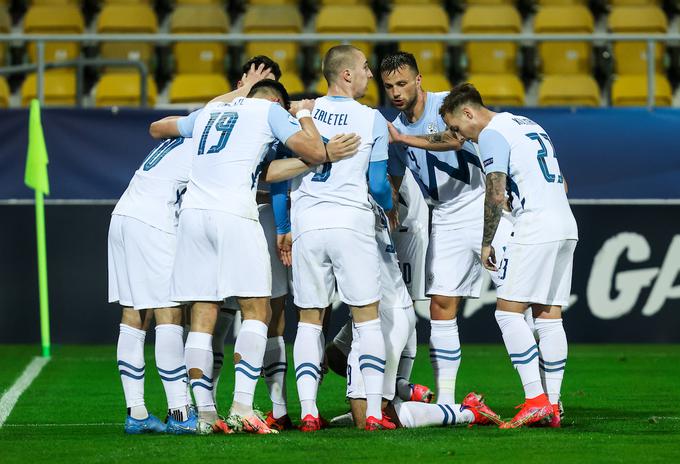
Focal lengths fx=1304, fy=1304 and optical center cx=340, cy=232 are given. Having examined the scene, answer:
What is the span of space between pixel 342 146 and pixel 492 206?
3.11ft

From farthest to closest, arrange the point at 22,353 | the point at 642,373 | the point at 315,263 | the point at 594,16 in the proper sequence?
the point at 594,16 < the point at 22,353 < the point at 642,373 < the point at 315,263

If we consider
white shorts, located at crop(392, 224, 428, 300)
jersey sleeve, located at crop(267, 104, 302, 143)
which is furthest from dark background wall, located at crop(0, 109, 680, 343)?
jersey sleeve, located at crop(267, 104, 302, 143)

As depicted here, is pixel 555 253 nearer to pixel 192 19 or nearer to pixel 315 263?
pixel 315 263

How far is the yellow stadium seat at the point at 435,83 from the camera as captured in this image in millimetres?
14992

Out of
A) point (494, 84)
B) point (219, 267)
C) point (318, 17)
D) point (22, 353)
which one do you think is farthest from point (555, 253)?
point (318, 17)

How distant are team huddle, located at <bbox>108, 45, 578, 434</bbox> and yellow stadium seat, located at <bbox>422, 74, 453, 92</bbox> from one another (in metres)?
6.75

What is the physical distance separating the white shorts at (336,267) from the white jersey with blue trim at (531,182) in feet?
2.98

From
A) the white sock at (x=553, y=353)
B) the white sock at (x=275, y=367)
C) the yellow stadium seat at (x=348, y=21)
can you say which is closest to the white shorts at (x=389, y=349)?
the white sock at (x=275, y=367)

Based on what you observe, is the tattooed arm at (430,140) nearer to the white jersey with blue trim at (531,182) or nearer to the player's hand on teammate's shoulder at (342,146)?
the white jersey with blue trim at (531,182)

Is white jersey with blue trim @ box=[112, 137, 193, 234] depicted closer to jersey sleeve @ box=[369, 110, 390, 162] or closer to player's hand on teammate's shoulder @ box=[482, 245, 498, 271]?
jersey sleeve @ box=[369, 110, 390, 162]

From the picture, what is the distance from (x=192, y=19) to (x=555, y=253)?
9.38 metres

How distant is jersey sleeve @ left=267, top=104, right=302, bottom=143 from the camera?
7.37 metres

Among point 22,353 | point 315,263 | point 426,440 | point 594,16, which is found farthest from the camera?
point 594,16

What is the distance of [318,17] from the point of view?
16.3 meters
